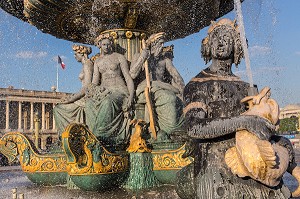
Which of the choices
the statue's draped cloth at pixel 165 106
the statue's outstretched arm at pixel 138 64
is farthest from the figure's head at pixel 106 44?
the statue's draped cloth at pixel 165 106

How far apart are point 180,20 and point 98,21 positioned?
146 centimetres

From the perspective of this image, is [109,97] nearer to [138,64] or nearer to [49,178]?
[138,64]

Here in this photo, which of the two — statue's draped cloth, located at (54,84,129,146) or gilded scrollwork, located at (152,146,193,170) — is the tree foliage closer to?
statue's draped cloth, located at (54,84,129,146)

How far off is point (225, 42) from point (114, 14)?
408cm

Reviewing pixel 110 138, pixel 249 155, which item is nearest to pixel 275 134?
pixel 249 155

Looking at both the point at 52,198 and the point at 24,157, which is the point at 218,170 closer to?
the point at 52,198

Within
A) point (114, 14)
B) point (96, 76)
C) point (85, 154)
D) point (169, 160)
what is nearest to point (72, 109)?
point (96, 76)

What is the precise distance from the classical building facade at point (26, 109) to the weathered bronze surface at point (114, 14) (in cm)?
5223

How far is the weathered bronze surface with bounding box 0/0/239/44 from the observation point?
6379 mm

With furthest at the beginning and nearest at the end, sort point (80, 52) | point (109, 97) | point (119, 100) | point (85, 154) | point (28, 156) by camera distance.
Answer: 1. point (80, 52)
2. point (28, 156)
3. point (119, 100)
4. point (109, 97)
5. point (85, 154)

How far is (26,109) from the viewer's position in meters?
61.8

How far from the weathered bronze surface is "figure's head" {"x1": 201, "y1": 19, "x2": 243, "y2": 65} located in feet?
11.7

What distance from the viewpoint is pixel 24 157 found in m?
6.34

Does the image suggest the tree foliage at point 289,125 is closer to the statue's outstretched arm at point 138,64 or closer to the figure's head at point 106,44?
the statue's outstretched arm at point 138,64
